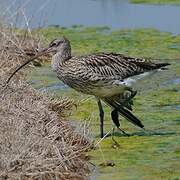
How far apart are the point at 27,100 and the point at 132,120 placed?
1.28 meters

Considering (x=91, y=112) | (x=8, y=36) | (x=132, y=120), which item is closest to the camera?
(x=132, y=120)

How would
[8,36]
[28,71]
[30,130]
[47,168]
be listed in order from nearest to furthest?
[47,168] → [30,130] → [28,71] → [8,36]

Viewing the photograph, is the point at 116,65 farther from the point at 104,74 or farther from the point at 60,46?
the point at 60,46

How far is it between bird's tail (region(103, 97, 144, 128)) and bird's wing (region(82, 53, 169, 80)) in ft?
1.02

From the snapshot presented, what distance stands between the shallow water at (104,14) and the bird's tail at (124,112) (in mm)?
6744

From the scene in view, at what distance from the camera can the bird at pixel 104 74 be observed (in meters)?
10.3

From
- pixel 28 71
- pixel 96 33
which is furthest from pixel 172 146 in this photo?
pixel 96 33

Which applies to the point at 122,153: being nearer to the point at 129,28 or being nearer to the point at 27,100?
the point at 27,100

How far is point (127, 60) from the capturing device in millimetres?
10891

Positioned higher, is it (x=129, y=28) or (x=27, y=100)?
(x=27, y=100)

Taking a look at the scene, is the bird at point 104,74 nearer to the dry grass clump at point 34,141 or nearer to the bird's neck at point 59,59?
the bird's neck at point 59,59

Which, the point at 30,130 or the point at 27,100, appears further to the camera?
the point at 27,100

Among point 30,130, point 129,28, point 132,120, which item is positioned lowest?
point 129,28

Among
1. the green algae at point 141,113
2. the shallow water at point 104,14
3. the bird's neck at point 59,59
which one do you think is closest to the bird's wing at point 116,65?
the bird's neck at point 59,59
